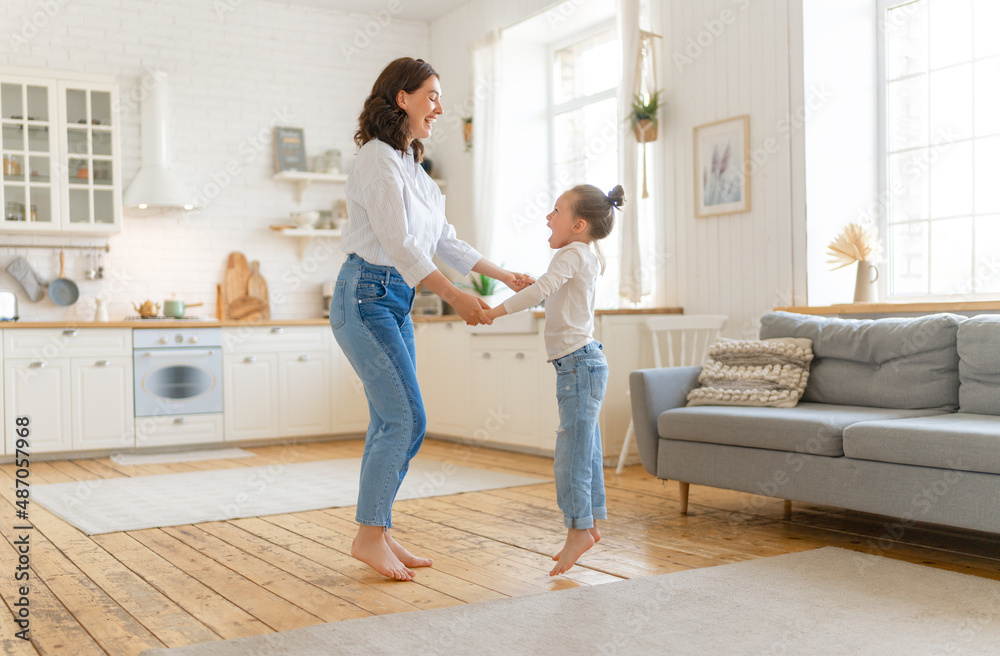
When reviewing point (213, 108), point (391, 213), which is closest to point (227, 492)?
point (391, 213)

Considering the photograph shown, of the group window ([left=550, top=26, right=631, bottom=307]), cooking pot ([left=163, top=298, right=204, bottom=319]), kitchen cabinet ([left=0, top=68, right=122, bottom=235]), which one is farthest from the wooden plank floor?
kitchen cabinet ([left=0, top=68, right=122, bottom=235])

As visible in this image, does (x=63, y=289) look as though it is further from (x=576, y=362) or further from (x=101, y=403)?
(x=576, y=362)

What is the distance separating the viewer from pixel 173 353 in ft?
19.0

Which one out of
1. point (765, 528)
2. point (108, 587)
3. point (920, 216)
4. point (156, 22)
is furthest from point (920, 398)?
point (156, 22)

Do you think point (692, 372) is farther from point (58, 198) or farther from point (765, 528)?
point (58, 198)

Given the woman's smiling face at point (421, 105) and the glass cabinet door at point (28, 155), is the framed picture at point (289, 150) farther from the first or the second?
the woman's smiling face at point (421, 105)

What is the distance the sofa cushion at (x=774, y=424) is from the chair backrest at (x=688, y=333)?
1.12 metres

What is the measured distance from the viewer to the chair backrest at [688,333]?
181 inches

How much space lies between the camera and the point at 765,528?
10.7 ft

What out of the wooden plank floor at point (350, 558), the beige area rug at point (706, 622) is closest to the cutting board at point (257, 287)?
the wooden plank floor at point (350, 558)

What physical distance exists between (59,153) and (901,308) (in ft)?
16.4

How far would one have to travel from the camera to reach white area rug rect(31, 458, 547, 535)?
3664 mm

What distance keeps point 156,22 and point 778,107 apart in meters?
4.31

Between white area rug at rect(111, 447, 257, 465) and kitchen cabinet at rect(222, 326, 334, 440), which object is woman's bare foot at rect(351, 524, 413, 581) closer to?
white area rug at rect(111, 447, 257, 465)
